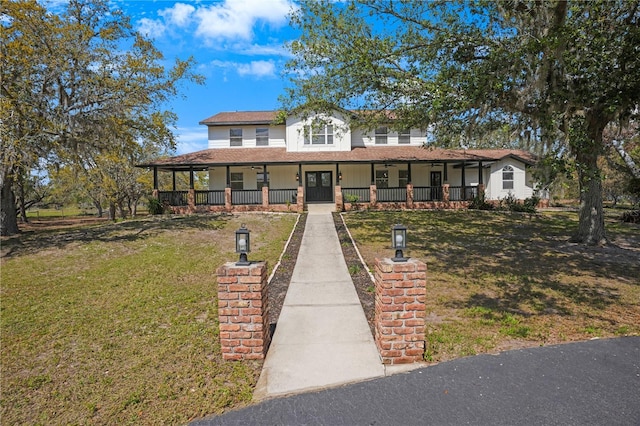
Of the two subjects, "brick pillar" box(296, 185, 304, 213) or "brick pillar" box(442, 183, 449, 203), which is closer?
"brick pillar" box(296, 185, 304, 213)

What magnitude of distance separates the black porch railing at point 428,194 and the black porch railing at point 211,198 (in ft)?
38.9

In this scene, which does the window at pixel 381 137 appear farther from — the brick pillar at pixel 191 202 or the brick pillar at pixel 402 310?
the brick pillar at pixel 402 310

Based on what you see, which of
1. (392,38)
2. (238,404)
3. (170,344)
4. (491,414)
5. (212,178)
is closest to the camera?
(491,414)

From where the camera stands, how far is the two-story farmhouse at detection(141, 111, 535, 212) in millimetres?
19625

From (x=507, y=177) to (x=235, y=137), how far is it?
1854 centimetres

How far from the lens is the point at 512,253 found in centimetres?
948

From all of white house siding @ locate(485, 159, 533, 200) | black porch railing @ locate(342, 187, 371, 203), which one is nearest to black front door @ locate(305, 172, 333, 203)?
black porch railing @ locate(342, 187, 371, 203)

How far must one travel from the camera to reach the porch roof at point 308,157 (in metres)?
19.1

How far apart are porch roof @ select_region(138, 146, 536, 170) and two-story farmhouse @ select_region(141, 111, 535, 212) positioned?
57mm

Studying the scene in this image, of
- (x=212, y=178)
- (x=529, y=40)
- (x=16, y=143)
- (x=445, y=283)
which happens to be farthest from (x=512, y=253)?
(x=212, y=178)

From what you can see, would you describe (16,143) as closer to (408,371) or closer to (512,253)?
(408,371)

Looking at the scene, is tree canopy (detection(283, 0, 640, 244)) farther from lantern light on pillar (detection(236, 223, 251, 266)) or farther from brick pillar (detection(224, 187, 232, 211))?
brick pillar (detection(224, 187, 232, 211))

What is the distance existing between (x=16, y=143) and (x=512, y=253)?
15018 millimetres

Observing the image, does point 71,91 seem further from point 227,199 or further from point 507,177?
point 507,177
